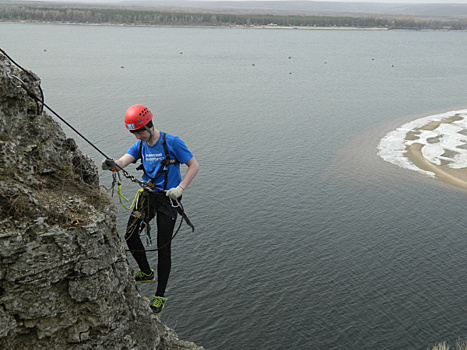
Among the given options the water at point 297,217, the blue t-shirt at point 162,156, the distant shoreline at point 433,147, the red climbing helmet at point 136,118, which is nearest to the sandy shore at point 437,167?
the distant shoreline at point 433,147

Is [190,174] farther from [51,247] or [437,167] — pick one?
[437,167]

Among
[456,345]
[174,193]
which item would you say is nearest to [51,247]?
[174,193]

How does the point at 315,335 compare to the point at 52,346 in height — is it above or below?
below

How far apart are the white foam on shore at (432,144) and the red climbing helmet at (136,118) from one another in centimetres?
2744

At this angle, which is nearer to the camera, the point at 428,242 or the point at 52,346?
the point at 52,346

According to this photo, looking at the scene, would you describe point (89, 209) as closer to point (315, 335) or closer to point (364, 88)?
point (315, 335)

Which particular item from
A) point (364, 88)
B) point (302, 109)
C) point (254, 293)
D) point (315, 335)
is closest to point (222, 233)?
point (254, 293)

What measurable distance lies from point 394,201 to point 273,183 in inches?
258

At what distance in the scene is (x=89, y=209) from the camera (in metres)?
6.54

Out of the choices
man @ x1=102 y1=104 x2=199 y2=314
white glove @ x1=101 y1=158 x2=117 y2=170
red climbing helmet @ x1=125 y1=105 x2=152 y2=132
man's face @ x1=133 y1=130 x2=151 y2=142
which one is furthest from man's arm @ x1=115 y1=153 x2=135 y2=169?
red climbing helmet @ x1=125 y1=105 x2=152 y2=132

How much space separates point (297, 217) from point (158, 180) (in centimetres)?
1644

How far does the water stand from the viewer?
663 inches

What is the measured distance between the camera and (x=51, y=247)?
5.95 m

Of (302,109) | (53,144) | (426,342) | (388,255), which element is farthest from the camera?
(302,109)
